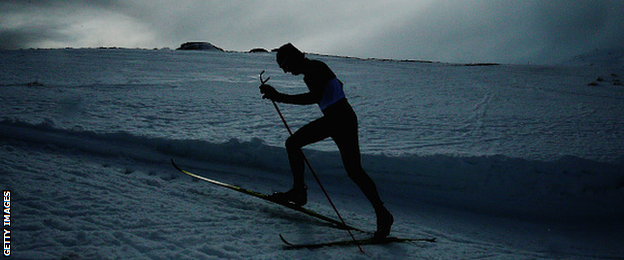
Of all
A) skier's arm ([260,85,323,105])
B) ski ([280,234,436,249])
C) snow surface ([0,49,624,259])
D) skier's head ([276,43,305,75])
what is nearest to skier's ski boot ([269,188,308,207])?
snow surface ([0,49,624,259])

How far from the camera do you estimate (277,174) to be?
5.28 meters

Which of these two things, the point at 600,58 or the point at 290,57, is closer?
the point at 290,57

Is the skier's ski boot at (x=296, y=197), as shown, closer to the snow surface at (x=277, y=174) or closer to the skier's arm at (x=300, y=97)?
the snow surface at (x=277, y=174)

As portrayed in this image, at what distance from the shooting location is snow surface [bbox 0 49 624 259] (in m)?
3.08

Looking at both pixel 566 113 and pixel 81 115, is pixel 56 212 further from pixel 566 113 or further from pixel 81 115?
pixel 566 113

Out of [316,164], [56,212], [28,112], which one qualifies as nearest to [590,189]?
[316,164]

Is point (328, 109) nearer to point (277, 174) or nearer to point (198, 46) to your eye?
point (277, 174)

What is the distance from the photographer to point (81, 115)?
6707 millimetres

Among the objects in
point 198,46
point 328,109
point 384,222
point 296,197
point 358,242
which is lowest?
point 358,242

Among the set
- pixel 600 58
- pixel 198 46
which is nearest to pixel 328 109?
pixel 198 46

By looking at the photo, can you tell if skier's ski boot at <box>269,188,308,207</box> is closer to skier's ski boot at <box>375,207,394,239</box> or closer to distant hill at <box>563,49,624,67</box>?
skier's ski boot at <box>375,207,394,239</box>

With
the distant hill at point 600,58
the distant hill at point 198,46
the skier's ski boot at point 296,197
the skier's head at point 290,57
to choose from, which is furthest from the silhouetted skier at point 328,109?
the distant hill at point 600,58

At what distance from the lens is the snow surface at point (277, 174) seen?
10.1ft

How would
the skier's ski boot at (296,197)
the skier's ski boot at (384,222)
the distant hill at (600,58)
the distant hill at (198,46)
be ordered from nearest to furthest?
the skier's ski boot at (384,222)
the skier's ski boot at (296,197)
the distant hill at (600,58)
the distant hill at (198,46)
